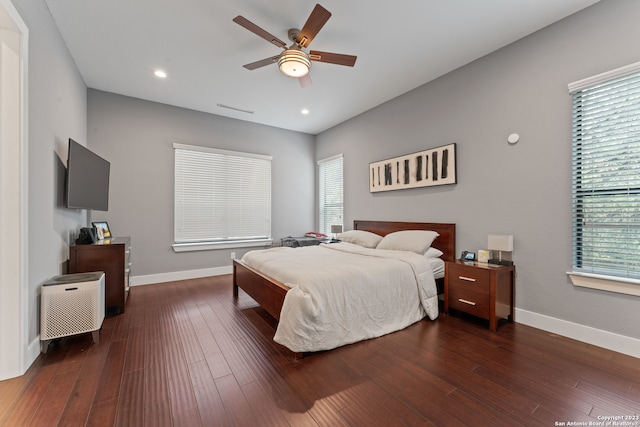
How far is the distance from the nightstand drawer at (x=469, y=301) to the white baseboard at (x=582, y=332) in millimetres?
504

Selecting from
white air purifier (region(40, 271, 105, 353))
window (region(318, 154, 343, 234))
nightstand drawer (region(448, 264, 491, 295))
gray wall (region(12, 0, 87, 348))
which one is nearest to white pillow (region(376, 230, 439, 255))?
nightstand drawer (region(448, 264, 491, 295))

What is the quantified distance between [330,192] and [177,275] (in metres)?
3.33

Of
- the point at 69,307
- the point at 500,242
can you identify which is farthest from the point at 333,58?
the point at 69,307

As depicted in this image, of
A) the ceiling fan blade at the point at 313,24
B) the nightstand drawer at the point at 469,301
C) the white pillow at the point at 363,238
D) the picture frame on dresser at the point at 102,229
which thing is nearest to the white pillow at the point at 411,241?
the white pillow at the point at 363,238

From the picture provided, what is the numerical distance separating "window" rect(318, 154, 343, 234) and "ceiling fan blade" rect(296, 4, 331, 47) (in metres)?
3.02

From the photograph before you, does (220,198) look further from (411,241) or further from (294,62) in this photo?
(411,241)

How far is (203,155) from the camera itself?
188 inches

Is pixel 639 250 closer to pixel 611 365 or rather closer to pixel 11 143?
pixel 611 365

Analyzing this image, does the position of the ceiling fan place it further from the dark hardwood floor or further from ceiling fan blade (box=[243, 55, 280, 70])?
the dark hardwood floor

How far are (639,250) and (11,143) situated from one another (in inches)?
191

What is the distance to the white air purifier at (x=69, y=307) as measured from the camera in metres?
2.13

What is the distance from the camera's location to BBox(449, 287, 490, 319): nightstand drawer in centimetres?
264

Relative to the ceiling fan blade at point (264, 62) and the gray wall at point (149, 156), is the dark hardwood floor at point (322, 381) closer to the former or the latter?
the gray wall at point (149, 156)

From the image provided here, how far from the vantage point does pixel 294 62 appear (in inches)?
101
